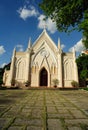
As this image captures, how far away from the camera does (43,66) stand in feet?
119

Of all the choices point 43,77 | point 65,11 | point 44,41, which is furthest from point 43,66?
point 65,11

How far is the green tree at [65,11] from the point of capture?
9.77 metres

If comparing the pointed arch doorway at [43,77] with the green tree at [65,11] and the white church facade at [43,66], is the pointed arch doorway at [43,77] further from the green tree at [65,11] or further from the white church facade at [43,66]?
the green tree at [65,11]

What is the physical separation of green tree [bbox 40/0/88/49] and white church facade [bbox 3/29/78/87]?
76.0 feet

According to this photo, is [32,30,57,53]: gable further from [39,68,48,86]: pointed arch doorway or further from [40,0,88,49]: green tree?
[40,0,88,49]: green tree

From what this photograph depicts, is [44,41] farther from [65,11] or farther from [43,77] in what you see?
[65,11]

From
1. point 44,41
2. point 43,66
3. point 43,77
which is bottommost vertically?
point 43,77

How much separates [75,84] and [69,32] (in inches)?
942

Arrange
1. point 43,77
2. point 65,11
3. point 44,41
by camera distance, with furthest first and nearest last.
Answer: point 44,41
point 43,77
point 65,11

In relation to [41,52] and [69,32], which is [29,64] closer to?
[41,52]

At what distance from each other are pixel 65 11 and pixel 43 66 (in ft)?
86.8

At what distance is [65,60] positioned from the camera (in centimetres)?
3619

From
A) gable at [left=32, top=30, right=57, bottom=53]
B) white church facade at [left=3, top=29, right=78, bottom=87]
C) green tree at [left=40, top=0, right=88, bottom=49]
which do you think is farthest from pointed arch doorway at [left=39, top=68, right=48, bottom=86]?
green tree at [left=40, top=0, right=88, bottom=49]

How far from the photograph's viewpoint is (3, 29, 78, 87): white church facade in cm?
3450
